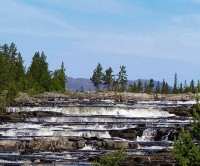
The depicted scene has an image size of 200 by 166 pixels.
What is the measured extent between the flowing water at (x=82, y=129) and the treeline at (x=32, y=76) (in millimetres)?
44250

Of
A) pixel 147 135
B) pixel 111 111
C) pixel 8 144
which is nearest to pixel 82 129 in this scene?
pixel 147 135

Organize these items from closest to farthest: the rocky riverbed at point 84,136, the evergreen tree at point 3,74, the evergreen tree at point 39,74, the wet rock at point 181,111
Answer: the rocky riverbed at point 84,136 < the wet rock at point 181,111 < the evergreen tree at point 3,74 < the evergreen tree at point 39,74

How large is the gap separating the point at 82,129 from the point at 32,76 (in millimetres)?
96757

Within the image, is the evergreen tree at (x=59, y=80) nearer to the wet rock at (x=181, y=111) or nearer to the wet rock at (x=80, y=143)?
the wet rock at (x=181, y=111)

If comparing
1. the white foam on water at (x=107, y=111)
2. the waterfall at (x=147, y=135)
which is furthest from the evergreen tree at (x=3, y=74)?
the waterfall at (x=147, y=135)

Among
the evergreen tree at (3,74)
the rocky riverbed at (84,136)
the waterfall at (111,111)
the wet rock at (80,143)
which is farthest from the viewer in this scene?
the evergreen tree at (3,74)

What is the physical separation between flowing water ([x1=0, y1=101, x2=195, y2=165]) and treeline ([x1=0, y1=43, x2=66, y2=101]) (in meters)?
44.3

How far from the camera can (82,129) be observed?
61.8m

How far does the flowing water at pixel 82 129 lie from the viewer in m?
44.3

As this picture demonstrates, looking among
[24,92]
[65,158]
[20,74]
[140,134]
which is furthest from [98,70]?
[65,158]

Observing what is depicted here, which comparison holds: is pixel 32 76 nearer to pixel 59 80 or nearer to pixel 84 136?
pixel 59 80

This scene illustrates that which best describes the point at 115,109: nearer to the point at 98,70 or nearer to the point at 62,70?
the point at 62,70

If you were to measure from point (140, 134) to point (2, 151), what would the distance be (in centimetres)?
1700

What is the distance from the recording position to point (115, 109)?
8775cm
